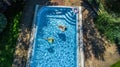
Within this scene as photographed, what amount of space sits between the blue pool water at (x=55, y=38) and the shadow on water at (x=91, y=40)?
0.72m

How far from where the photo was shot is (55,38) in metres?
17.5

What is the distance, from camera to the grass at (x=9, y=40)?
1579cm

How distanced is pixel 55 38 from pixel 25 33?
2110 millimetres

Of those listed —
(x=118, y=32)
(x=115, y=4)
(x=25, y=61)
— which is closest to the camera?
(x=25, y=61)

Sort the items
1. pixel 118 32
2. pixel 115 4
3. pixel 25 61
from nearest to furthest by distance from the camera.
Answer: pixel 25 61
pixel 118 32
pixel 115 4

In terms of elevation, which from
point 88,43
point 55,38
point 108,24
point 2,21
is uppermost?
point 2,21

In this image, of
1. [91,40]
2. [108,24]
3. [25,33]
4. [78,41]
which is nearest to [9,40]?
→ [25,33]

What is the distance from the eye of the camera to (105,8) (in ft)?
60.2

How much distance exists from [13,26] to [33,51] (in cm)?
252

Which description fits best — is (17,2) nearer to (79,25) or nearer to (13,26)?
(13,26)

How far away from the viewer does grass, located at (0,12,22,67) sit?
15791mm

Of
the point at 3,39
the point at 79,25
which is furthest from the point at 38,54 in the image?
the point at 79,25

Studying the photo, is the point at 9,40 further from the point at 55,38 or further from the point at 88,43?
the point at 88,43

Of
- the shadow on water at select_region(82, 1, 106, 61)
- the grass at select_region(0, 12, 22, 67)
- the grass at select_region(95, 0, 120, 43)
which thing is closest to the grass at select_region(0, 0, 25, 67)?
the grass at select_region(0, 12, 22, 67)
